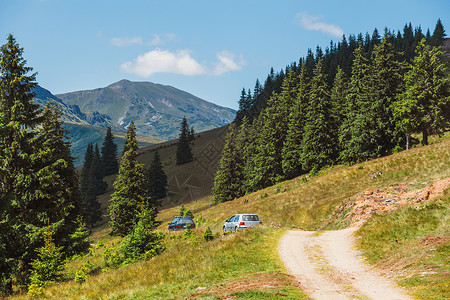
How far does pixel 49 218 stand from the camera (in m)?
18.9

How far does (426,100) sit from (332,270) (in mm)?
38479

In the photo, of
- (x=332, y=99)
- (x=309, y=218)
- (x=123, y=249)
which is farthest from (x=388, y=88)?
(x=123, y=249)

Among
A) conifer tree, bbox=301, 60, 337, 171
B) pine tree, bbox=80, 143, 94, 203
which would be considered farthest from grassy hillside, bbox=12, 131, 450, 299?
pine tree, bbox=80, 143, 94, 203

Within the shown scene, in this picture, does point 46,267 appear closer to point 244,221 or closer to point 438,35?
point 244,221

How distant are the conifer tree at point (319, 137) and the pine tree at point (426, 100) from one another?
11669 mm

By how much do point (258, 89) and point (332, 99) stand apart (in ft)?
241

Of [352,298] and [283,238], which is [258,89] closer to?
[283,238]

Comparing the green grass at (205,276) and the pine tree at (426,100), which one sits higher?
the pine tree at (426,100)

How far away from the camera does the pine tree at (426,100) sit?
39.8m

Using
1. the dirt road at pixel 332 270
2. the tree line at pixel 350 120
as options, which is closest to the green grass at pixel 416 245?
the dirt road at pixel 332 270

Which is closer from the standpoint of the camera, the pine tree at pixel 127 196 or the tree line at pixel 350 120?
the pine tree at pixel 127 196

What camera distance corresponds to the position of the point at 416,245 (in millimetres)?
12234

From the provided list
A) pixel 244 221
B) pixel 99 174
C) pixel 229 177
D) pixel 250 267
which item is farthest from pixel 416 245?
pixel 99 174

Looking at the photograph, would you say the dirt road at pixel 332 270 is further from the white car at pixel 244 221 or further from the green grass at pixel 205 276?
the white car at pixel 244 221
